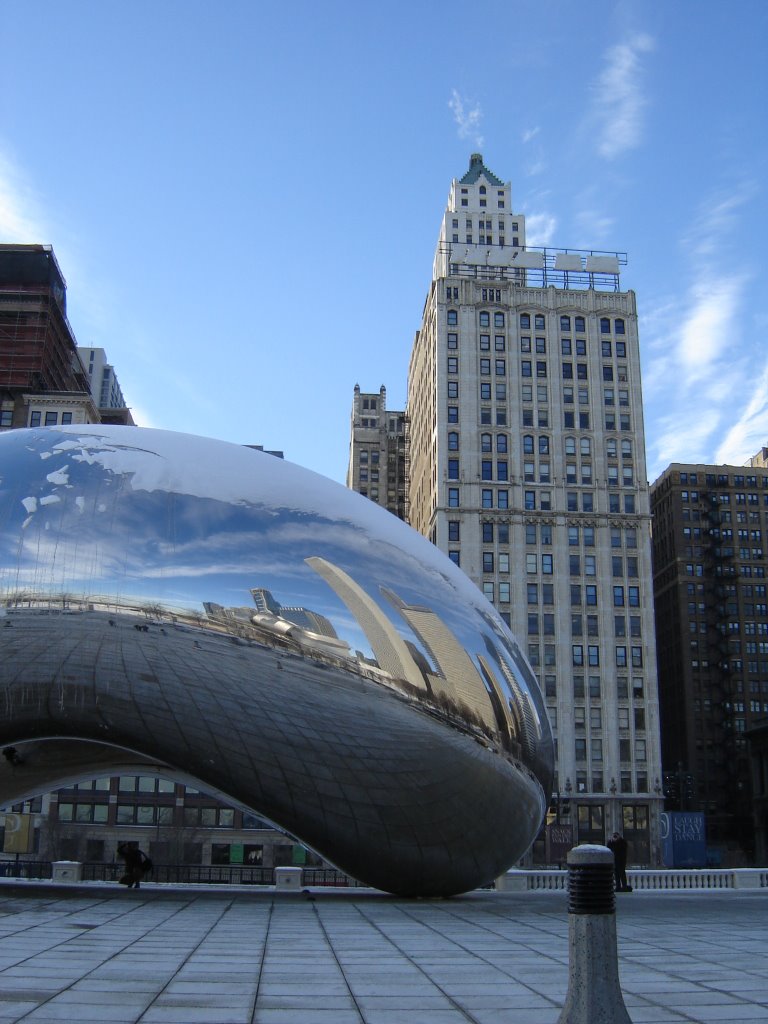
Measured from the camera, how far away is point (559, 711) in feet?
261

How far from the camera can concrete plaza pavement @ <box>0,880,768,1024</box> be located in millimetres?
6906

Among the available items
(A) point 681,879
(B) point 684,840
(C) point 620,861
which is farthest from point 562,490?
(C) point 620,861

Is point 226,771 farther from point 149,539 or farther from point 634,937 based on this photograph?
point 634,937

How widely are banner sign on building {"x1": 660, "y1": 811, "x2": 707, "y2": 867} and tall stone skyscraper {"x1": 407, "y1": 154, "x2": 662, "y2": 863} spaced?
891 cm

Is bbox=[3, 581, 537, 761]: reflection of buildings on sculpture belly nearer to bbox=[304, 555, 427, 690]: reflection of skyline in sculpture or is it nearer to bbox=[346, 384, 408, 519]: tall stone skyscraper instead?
bbox=[304, 555, 427, 690]: reflection of skyline in sculpture

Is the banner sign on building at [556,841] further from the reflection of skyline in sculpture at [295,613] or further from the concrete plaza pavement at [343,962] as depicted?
the reflection of skyline in sculpture at [295,613]

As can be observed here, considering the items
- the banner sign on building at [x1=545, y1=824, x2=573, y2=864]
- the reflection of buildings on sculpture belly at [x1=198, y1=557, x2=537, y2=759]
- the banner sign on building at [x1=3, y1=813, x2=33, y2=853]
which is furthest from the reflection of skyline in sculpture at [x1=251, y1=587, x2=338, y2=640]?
the banner sign on building at [x1=545, y1=824, x2=573, y2=864]

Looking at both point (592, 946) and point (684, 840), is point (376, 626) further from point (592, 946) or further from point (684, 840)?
point (684, 840)

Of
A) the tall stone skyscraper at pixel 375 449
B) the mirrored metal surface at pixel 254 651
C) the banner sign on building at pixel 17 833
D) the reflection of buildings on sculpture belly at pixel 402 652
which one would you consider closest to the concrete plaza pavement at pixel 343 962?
the mirrored metal surface at pixel 254 651

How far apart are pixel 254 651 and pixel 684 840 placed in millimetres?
Answer: 62100

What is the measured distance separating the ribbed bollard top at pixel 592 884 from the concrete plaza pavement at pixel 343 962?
111cm

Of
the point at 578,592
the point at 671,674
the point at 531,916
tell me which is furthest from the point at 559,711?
the point at 531,916

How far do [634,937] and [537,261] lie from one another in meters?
88.0

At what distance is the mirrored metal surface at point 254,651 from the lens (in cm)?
1242
